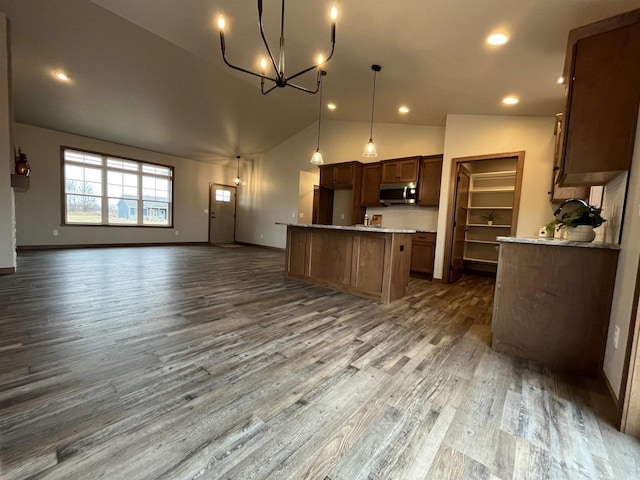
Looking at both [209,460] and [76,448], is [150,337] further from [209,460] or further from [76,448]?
[209,460]

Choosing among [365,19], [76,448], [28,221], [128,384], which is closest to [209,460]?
[76,448]

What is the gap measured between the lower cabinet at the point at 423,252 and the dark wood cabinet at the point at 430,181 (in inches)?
25.7

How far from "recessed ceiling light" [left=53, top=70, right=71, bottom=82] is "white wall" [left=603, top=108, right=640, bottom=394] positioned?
7207 mm

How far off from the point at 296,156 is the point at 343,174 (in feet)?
6.81

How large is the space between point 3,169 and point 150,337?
3826 millimetres

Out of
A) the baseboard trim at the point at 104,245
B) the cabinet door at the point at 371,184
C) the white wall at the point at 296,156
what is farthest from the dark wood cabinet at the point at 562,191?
the baseboard trim at the point at 104,245

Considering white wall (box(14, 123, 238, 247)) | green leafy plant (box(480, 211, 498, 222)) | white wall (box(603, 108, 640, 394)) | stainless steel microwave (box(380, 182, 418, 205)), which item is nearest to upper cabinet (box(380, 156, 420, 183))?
stainless steel microwave (box(380, 182, 418, 205))

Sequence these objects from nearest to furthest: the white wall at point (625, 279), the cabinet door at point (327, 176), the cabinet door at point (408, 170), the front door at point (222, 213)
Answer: the white wall at point (625, 279)
the cabinet door at point (408, 170)
the cabinet door at point (327, 176)
the front door at point (222, 213)

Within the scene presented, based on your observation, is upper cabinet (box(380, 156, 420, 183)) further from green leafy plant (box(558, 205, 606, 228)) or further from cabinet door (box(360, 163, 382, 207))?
green leafy plant (box(558, 205, 606, 228))

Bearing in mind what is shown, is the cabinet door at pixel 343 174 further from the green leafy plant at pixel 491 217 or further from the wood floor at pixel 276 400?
the wood floor at pixel 276 400

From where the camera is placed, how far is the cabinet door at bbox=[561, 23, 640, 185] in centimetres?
169

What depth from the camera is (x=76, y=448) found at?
1.10 m

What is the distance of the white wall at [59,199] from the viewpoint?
6105 millimetres

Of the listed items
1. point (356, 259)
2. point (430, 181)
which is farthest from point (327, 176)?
point (356, 259)
